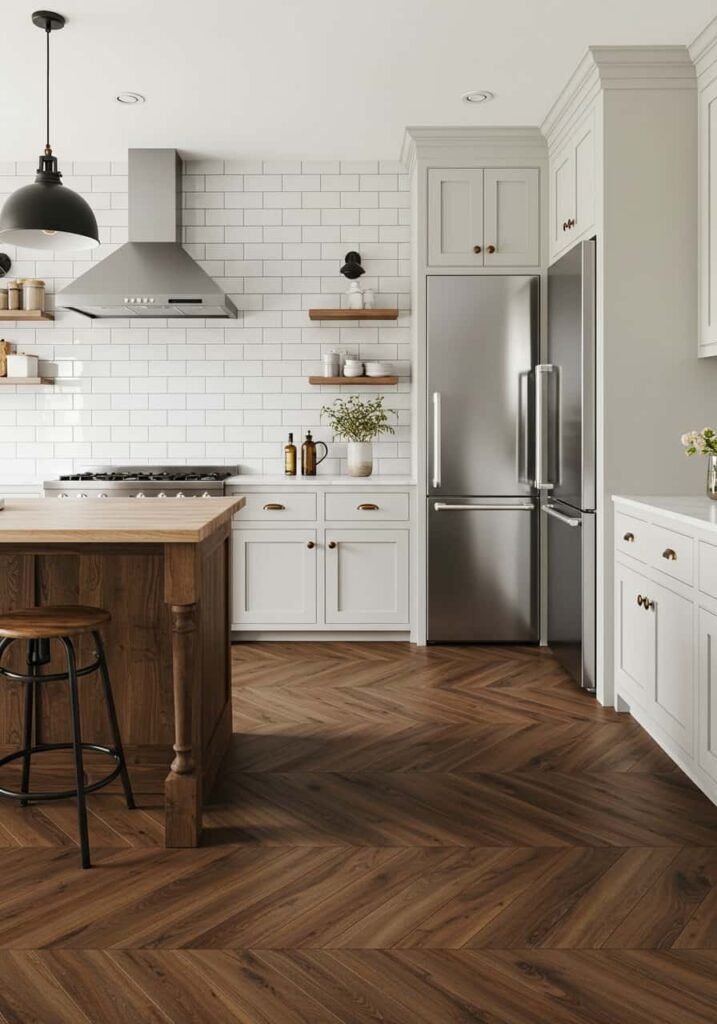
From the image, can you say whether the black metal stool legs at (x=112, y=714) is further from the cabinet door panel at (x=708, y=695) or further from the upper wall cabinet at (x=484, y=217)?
the upper wall cabinet at (x=484, y=217)

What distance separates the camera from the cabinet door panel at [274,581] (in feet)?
17.7

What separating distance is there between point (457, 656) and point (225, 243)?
3.02 metres

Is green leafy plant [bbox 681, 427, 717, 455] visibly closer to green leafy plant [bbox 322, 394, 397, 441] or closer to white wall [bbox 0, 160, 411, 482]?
green leafy plant [bbox 322, 394, 397, 441]

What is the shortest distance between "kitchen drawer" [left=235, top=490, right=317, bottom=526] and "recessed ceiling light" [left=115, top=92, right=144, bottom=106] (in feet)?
7.12

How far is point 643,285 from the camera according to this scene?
13.4ft

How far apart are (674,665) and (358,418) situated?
292 cm

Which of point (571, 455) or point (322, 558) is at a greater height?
point (571, 455)

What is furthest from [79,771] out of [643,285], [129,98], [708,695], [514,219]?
[514,219]

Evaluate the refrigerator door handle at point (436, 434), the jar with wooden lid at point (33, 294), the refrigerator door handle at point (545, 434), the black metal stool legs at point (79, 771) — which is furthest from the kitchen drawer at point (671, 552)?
the jar with wooden lid at point (33, 294)

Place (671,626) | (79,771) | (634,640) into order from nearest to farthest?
(79,771) < (671,626) < (634,640)

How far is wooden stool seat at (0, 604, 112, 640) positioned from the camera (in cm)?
260

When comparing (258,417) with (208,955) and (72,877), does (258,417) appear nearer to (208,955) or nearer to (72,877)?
(72,877)

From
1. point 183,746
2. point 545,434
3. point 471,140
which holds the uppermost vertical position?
point 471,140

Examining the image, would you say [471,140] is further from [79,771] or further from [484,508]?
[79,771]
